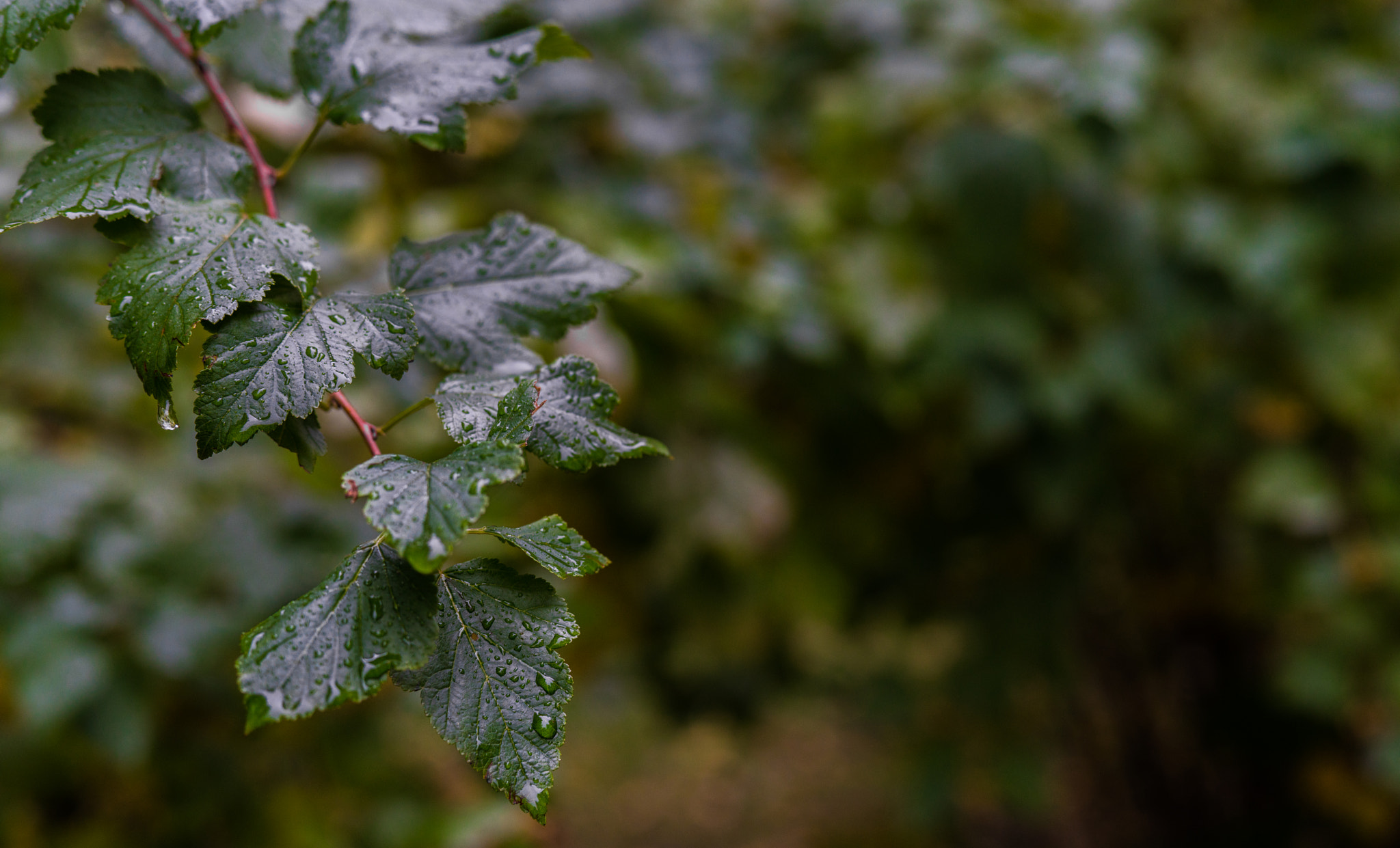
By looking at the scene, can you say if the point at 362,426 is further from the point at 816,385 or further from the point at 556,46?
the point at 816,385

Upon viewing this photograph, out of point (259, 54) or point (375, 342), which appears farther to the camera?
point (259, 54)

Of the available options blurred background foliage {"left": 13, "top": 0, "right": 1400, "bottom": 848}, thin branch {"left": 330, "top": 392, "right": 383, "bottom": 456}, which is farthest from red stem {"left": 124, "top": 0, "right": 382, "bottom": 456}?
blurred background foliage {"left": 13, "top": 0, "right": 1400, "bottom": 848}

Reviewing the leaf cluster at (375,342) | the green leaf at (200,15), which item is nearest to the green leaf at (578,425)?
the leaf cluster at (375,342)

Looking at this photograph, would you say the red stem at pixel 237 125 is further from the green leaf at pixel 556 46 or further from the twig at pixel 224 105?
the green leaf at pixel 556 46

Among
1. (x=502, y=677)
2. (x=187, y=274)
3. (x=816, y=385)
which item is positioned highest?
(x=187, y=274)

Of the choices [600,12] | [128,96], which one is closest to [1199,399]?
[600,12]

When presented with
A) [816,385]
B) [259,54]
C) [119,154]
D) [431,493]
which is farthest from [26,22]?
[816,385]
